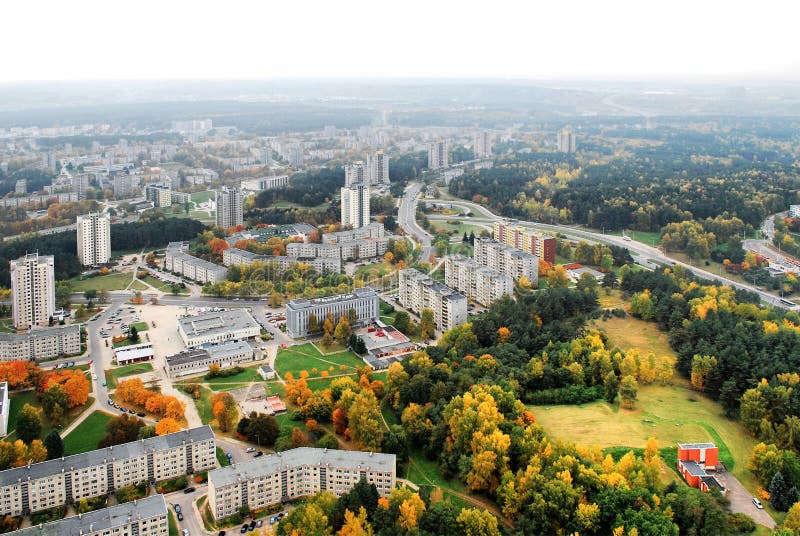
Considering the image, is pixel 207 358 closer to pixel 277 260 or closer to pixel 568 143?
pixel 277 260

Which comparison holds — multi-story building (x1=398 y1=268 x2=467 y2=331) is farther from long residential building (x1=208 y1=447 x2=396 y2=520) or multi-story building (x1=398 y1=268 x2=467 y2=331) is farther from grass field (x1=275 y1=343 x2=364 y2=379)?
long residential building (x1=208 y1=447 x2=396 y2=520)

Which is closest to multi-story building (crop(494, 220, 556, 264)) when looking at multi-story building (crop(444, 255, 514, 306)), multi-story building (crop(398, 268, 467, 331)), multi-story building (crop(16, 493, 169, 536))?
multi-story building (crop(444, 255, 514, 306))

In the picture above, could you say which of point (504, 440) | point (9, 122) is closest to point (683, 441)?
point (504, 440)

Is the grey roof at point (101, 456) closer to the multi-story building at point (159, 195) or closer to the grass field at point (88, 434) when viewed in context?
the grass field at point (88, 434)

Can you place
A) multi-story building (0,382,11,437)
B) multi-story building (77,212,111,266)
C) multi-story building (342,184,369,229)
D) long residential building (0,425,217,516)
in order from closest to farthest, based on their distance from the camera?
1. long residential building (0,425,217,516)
2. multi-story building (0,382,11,437)
3. multi-story building (77,212,111,266)
4. multi-story building (342,184,369,229)

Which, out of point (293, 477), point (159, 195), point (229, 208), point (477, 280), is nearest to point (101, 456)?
point (293, 477)

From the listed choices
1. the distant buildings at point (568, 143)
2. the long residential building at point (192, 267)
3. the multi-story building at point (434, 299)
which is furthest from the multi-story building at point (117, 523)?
the distant buildings at point (568, 143)
